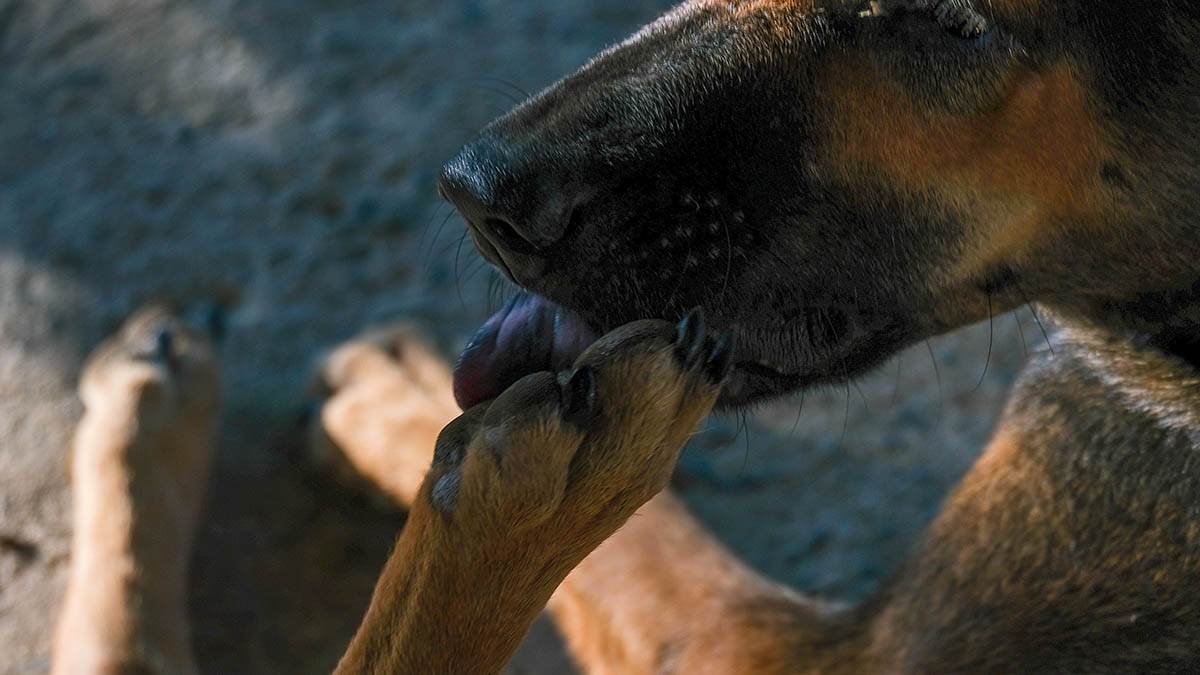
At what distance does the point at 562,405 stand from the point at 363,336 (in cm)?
180

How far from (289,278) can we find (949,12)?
2.41 meters

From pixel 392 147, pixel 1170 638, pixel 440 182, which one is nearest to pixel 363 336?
pixel 392 147

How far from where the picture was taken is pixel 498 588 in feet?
7.03

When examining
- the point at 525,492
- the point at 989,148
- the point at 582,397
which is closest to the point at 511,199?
the point at 582,397

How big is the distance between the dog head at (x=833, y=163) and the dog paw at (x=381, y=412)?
1296 millimetres

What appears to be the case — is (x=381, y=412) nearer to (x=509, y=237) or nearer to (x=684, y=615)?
(x=684, y=615)

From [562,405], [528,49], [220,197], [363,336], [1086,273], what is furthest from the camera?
[528,49]

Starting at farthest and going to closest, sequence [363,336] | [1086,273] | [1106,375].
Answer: [363,336]
[1106,375]
[1086,273]

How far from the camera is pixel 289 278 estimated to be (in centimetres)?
400

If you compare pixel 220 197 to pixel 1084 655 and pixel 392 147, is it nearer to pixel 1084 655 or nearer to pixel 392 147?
pixel 392 147

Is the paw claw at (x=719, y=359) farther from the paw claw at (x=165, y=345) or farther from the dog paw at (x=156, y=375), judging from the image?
the paw claw at (x=165, y=345)

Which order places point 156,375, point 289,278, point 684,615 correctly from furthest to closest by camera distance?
point 289,278, point 156,375, point 684,615

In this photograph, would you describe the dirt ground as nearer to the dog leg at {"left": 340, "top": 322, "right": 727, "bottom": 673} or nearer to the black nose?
the dog leg at {"left": 340, "top": 322, "right": 727, "bottom": 673}

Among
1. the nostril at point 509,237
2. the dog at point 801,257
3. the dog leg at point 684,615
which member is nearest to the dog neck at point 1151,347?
the dog at point 801,257
